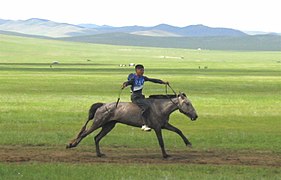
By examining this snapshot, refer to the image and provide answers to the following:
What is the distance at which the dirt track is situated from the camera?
651 inches

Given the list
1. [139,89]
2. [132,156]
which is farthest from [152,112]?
[132,156]

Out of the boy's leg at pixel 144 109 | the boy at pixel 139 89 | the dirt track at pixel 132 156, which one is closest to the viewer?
the dirt track at pixel 132 156

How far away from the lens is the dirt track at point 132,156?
54.3 feet

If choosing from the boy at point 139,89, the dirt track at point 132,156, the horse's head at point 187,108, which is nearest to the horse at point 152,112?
the horse's head at point 187,108

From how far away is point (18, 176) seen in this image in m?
13.9

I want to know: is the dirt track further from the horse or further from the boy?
the boy

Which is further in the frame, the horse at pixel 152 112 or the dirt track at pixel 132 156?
the horse at pixel 152 112

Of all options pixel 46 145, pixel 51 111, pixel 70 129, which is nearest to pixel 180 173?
pixel 46 145

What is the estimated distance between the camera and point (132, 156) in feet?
57.1

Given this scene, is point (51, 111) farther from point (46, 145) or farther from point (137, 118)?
point (137, 118)

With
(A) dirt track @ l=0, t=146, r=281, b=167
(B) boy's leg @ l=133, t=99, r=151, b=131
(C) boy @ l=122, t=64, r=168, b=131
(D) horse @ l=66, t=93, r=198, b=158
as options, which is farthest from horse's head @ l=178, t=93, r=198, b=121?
(A) dirt track @ l=0, t=146, r=281, b=167

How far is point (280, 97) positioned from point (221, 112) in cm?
1445

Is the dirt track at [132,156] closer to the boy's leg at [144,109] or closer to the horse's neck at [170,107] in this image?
the boy's leg at [144,109]

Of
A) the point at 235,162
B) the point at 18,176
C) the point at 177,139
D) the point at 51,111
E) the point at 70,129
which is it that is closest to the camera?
the point at 18,176
